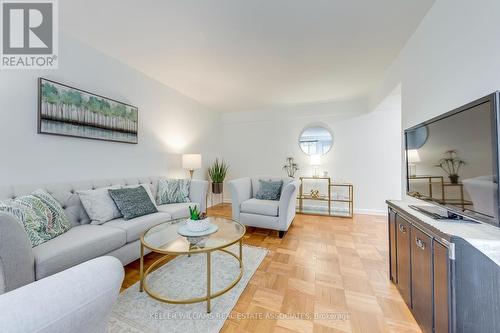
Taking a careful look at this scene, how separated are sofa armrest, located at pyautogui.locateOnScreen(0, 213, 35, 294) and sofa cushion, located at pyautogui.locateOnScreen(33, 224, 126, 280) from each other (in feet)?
0.26

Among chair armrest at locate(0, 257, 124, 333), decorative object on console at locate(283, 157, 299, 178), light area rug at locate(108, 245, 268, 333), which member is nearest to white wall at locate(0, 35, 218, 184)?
light area rug at locate(108, 245, 268, 333)

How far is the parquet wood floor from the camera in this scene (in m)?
1.35

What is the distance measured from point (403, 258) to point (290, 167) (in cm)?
325

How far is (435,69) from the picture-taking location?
164 centimetres

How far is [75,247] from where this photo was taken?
148 cm

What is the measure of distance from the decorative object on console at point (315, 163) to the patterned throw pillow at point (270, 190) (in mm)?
1339

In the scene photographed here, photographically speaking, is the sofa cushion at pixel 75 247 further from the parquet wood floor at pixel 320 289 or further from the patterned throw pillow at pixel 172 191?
the patterned throw pillow at pixel 172 191

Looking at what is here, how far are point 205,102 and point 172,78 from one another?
1.25 metres

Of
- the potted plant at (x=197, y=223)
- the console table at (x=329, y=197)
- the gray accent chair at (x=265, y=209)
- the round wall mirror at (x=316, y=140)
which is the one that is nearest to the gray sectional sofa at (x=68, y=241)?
the potted plant at (x=197, y=223)

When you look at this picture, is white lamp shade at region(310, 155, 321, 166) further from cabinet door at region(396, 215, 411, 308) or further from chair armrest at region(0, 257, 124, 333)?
chair armrest at region(0, 257, 124, 333)

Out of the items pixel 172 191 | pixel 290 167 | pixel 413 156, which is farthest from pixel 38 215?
pixel 290 167

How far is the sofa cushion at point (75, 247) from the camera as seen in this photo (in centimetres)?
132

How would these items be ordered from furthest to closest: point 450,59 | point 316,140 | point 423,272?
point 316,140 < point 450,59 < point 423,272

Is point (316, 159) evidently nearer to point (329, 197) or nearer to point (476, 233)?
point (329, 197)
